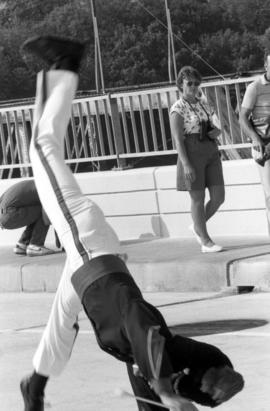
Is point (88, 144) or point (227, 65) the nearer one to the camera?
point (88, 144)

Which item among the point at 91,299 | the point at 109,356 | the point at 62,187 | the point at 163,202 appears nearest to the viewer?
the point at 91,299

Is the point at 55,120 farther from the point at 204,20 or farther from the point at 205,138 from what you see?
the point at 204,20

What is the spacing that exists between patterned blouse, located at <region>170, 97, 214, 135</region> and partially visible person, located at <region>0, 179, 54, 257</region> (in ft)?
6.99

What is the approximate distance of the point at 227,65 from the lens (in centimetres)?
10006

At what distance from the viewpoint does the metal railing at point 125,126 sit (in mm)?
14617

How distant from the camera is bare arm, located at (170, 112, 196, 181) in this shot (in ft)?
41.0

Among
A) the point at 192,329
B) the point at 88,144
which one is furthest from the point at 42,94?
the point at 88,144

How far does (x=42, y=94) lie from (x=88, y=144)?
9.94 m

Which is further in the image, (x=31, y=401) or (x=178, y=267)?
(x=178, y=267)

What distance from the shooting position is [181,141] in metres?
12.5

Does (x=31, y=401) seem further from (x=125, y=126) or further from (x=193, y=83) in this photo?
(x=125, y=126)

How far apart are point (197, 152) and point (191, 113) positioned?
359mm

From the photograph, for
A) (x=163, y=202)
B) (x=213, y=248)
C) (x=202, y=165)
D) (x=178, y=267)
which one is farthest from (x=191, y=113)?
(x=163, y=202)

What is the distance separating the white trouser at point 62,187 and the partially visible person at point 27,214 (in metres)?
7.73
